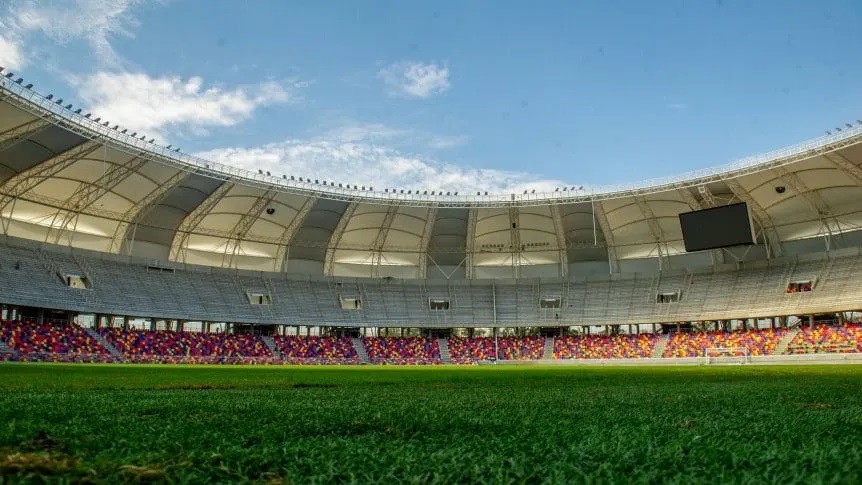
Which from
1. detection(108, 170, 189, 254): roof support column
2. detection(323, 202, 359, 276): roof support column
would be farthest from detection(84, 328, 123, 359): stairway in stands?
detection(323, 202, 359, 276): roof support column

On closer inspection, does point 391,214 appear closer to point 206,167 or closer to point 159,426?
point 206,167

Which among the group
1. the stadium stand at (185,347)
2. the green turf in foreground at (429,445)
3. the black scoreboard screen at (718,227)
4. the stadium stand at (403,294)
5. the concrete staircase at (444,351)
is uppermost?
the black scoreboard screen at (718,227)

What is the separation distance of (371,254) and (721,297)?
29584mm

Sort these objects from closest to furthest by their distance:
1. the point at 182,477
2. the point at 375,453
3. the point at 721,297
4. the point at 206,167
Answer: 1. the point at 182,477
2. the point at 375,453
3. the point at 206,167
4. the point at 721,297

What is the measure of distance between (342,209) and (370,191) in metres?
3.44

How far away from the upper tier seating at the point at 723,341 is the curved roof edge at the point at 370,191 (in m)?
12.7

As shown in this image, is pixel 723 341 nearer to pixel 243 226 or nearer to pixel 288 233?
pixel 288 233

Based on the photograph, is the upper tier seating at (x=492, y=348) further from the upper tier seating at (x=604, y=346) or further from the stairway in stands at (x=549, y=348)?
the upper tier seating at (x=604, y=346)

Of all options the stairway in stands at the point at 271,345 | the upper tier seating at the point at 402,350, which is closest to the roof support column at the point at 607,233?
the upper tier seating at the point at 402,350

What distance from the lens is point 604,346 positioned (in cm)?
5122

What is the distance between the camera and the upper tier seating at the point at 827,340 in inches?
1532

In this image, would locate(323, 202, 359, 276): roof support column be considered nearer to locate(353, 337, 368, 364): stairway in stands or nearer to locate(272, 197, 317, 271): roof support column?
locate(272, 197, 317, 271): roof support column

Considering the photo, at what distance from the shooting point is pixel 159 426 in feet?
10.4

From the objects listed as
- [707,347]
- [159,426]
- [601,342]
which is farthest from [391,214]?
[159,426]
